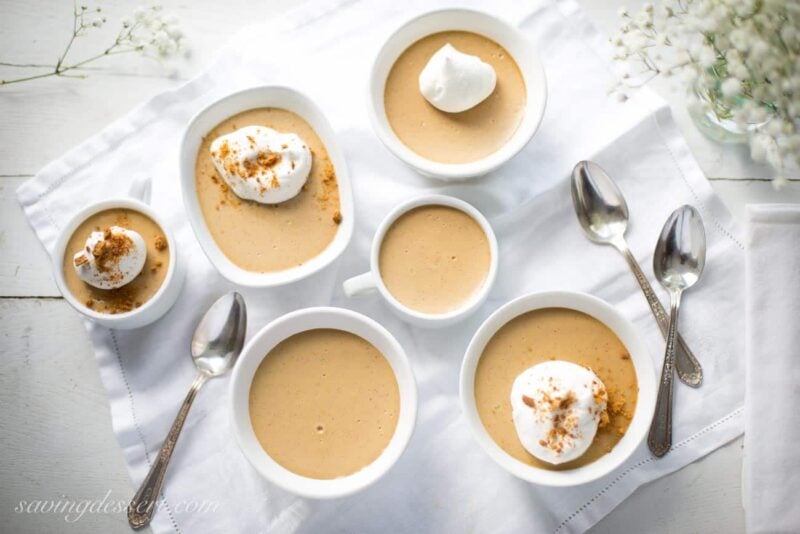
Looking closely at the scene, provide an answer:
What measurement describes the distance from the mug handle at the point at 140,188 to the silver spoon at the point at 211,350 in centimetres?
40

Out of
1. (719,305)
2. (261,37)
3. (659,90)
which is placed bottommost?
(719,305)

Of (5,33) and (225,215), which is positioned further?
(5,33)

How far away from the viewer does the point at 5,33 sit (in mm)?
2248

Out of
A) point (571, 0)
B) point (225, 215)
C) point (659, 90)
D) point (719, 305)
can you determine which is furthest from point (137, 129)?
point (719, 305)

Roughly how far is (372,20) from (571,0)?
0.65 meters

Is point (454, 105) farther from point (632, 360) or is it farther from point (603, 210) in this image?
point (632, 360)

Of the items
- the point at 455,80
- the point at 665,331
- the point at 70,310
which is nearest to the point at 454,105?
the point at 455,80

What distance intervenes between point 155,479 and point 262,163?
969 millimetres

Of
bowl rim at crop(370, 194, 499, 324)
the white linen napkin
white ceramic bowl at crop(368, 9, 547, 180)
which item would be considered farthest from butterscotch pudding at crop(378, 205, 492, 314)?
the white linen napkin

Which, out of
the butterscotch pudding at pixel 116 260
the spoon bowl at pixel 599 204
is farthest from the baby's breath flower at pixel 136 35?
the spoon bowl at pixel 599 204

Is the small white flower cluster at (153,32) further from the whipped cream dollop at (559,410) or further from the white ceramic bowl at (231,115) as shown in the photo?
the whipped cream dollop at (559,410)

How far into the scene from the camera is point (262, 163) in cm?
198

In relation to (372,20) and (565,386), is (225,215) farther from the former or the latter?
(565,386)

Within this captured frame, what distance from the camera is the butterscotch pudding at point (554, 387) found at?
179 cm
